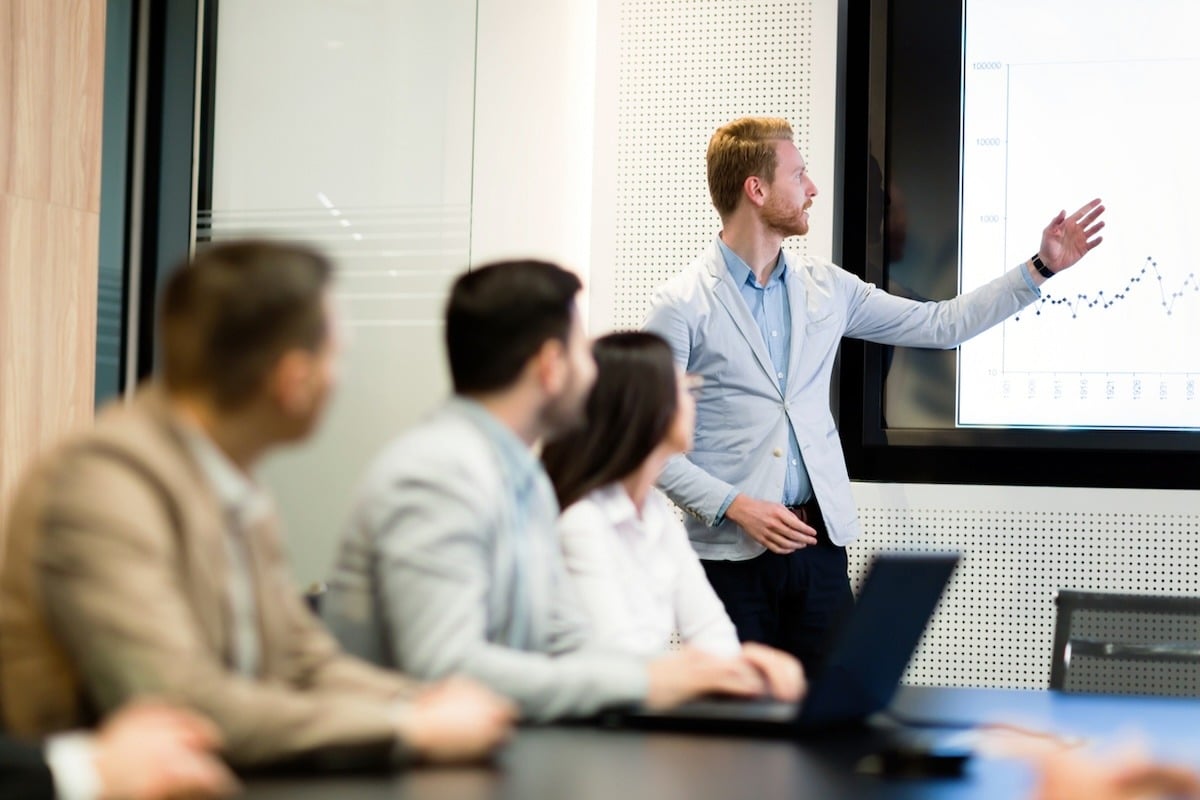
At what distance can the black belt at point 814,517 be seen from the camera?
11.7 feet

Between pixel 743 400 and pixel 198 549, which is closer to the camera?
pixel 198 549

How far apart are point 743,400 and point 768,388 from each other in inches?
2.8

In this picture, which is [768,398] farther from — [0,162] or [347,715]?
[347,715]

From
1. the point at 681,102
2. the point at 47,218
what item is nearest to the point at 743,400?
the point at 681,102

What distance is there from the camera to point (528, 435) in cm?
185

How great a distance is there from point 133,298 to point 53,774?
3408 millimetres

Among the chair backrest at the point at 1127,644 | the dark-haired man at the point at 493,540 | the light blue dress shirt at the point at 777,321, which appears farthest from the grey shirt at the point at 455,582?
the light blue dress shirt at the point at 777,321

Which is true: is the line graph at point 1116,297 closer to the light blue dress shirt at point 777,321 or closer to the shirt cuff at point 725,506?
the light blue dress shirt at point 777,321

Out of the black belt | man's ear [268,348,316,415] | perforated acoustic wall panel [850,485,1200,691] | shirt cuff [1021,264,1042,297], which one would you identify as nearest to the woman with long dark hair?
man's ear [268,348,316,415]

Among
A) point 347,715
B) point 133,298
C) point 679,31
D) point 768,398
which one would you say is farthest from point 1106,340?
point 347,715

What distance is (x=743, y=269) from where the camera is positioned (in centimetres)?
363

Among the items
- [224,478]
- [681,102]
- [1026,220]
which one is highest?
[681,102]

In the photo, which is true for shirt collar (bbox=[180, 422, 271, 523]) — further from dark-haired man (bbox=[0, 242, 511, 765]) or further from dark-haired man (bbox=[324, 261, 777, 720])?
dark-haired man (bbox=[324, 261, 777, 720])

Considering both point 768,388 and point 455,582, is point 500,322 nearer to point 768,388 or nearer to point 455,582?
point 455,582
